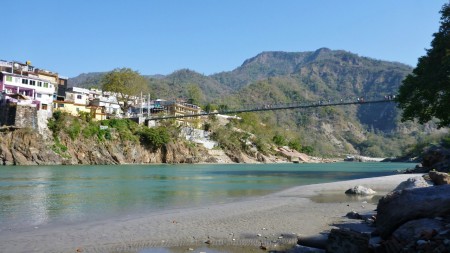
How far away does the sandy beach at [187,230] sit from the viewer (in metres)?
7.21

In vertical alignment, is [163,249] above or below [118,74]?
below

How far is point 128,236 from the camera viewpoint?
7.80m

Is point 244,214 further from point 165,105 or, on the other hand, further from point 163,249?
point 165,105

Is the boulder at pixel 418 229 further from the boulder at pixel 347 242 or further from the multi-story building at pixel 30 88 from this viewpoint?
the multi-story building at pixel 30 88

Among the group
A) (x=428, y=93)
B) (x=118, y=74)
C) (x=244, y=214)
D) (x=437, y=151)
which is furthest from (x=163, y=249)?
(x=118, y=74)

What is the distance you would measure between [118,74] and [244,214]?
199 ft

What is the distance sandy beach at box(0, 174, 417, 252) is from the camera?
23.6 feet

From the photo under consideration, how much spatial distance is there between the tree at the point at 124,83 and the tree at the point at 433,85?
5009 cm

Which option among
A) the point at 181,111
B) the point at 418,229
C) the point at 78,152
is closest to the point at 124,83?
the point at 181,111

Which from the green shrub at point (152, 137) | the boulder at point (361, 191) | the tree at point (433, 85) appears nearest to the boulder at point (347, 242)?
the boulder at point (361, 191)

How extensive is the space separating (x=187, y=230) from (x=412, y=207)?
4.65 meters

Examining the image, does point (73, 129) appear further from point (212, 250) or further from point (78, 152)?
point (212, 250)

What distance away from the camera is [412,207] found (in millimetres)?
6414

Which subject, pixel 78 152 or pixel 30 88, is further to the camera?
pixel 78 152
